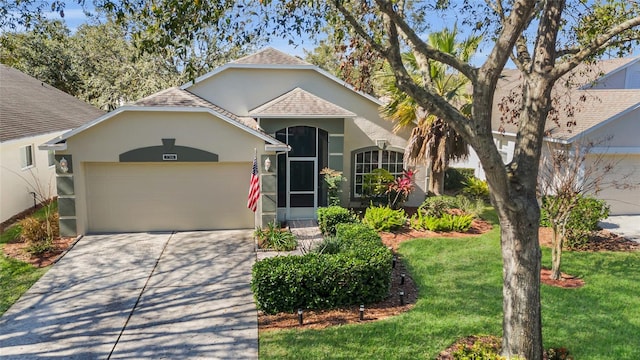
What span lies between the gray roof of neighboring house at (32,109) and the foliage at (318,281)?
10591 millimetres

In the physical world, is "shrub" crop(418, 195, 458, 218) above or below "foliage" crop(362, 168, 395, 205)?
below

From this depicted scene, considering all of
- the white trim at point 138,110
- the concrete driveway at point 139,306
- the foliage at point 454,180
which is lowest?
the concrete driveway at point 139,306

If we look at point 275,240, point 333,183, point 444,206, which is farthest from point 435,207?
point 275,240

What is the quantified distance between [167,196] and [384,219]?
713 centimetres

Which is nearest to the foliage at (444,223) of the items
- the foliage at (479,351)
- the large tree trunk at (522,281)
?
the foliage at (479,351)

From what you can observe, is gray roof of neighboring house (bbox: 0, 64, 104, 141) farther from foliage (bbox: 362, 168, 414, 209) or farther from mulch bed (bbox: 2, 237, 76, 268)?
foliage (bbox: 362, 168, 414, 209)

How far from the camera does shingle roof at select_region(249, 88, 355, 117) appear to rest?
50.2ft

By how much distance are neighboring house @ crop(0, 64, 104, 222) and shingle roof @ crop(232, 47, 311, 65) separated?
791 centimetres

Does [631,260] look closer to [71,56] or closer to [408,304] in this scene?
[408,304]

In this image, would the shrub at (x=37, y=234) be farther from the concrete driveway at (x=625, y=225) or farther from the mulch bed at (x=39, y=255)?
the concrete driveway at (x=625, y=225)

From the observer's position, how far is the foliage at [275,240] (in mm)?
12922

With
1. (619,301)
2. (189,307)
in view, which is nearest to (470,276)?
(619,301)

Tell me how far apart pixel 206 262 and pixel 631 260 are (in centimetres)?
1138

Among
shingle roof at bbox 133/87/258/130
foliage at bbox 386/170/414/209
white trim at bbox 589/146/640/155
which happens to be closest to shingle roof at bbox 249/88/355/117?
shingle roof at bbox 133/87/258/130
